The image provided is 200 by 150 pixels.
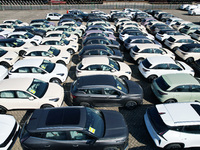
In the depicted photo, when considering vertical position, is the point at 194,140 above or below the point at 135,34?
below

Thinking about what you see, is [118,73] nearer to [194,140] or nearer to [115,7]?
[194,140]

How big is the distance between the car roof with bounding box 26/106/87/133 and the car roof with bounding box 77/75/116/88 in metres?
1.92

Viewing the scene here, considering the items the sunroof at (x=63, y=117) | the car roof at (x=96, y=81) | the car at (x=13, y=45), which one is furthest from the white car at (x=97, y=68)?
the car at (x=13, y=45)

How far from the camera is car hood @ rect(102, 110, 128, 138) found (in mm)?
5695

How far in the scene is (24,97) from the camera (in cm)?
754

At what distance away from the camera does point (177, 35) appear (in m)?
15.6

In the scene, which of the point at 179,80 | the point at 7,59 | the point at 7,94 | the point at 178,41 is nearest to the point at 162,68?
the point at 179,80

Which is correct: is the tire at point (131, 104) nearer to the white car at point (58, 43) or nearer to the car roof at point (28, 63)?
the car roof at point (28, 63)

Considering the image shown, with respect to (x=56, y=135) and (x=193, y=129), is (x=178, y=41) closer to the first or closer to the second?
(x=193, y=129)

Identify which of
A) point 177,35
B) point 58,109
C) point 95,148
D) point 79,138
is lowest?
point 95,148

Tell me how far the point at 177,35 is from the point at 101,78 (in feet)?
36.7

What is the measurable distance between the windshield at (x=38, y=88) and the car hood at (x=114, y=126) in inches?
128

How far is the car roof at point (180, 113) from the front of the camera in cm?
580

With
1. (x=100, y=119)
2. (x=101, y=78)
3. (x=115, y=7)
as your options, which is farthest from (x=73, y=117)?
(x=115, y=7)
